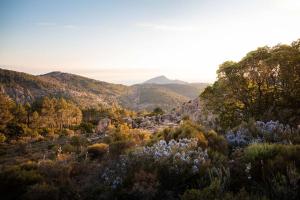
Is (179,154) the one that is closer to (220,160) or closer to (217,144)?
(220,160)

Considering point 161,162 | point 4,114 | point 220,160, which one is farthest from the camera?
point 4,114

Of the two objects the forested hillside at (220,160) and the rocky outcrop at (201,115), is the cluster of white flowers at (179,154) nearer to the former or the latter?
the forested hillside at (220,160)

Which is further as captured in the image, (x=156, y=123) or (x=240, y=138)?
(x=156, y=123)

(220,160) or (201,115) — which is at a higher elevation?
(220,160)

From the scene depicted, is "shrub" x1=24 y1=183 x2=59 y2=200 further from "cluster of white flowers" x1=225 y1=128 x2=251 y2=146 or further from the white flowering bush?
"cluster of white flowers" x1=225 y1=128 x2=251 y2=146

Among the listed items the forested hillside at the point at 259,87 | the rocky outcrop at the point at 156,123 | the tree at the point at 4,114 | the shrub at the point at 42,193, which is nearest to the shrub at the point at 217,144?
the forested hillside at the point at 259,87

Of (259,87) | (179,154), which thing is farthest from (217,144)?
(259,87)

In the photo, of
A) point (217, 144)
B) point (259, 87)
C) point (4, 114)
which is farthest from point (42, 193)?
point (4, 114)

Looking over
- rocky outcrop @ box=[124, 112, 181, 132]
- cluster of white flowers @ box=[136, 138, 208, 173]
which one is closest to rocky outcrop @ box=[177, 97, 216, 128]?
rocky outcrop @ box=[124, 112, 181, 132]

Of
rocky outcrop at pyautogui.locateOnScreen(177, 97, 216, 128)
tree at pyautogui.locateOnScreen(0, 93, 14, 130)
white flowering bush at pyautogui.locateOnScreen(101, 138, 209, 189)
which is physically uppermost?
white flowering bush at pyautogui.locateOnScreen(101, 138, 209, 189)

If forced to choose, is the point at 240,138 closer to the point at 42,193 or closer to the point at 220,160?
the point at 220,160

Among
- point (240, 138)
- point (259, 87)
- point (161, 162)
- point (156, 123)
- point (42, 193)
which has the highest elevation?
point (259, 87)

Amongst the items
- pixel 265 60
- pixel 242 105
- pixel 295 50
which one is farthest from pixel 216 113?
pixel 295 50

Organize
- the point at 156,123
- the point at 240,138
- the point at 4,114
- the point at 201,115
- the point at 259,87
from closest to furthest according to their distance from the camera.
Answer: the point at 240,138
the point at 259,87
the point at 201,115
the point at 156,123
the point at 4,114
